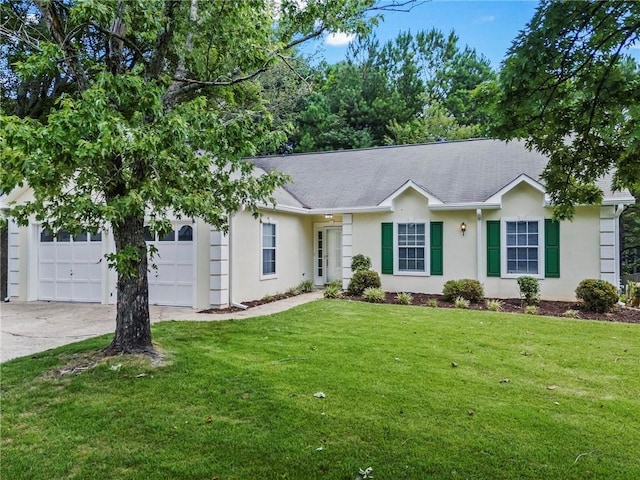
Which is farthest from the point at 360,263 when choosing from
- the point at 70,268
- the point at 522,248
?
the point at 70,268

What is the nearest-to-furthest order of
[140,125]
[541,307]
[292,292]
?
[140,125] → [541,307] → [292,292]

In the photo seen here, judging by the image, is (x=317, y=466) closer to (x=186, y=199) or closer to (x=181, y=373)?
(x=181, y=373)

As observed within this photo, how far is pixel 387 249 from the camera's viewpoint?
494 inches

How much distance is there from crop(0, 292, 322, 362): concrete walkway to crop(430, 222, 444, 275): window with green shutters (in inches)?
135

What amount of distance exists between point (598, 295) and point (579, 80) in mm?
8100

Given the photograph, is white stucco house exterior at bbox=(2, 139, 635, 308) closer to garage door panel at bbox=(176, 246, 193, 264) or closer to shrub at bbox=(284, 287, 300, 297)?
garage door panel at bbox=(176, 246, 193, 264)

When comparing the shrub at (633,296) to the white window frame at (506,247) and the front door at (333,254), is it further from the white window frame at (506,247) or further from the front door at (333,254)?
the front door at (333,254)

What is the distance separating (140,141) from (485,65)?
3043 centimetres

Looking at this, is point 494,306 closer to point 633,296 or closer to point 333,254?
point 633,296

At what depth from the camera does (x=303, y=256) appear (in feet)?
45.4

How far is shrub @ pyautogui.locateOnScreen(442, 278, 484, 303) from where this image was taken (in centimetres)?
1075

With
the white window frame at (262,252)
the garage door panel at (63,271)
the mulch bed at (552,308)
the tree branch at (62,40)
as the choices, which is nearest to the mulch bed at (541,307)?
the mulch bed at (552,308)

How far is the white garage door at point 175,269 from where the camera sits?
10258 millimetres

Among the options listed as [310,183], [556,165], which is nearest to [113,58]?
[556,165]
